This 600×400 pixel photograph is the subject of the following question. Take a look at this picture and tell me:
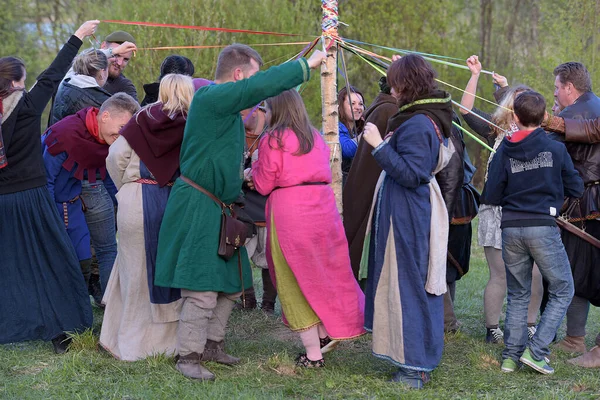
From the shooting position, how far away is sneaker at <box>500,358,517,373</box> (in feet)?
15.2

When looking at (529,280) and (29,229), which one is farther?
(29,229)

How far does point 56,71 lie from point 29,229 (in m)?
1.02

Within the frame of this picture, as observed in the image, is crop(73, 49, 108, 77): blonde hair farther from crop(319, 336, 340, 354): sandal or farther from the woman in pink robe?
crop(319, 336, 340, 354): sandal

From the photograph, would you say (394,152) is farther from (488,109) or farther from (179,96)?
(488,109)

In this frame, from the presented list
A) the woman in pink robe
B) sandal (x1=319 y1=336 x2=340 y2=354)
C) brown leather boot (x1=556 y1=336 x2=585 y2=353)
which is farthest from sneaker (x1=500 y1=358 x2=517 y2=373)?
sandal (x1=319 y1=336 x2=340 y2=354)

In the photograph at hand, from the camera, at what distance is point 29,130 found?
4.83m

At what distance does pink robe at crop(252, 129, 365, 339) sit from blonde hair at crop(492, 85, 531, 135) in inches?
Answer: 59.2

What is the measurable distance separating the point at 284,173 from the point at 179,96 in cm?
80

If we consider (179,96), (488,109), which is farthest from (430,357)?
(488,109)

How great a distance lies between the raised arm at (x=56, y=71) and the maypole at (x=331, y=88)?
1.52 metres

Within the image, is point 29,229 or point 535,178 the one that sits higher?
point 535,178

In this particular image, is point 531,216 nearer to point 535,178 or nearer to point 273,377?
point 535,178

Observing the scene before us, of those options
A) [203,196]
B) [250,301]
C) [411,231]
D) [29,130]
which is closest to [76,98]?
[29,130]

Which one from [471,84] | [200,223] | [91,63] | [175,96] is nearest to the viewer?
[200,223]
